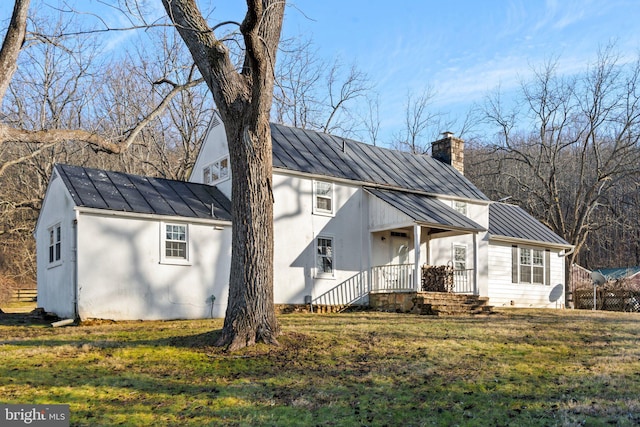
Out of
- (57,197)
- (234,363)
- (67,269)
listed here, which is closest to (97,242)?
(67,269)

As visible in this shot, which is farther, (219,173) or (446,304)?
(219,173)

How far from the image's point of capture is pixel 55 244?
52.7ft

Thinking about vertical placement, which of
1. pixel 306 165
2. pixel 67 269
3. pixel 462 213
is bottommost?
pixel 67 269

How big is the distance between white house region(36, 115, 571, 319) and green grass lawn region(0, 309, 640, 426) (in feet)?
8.75

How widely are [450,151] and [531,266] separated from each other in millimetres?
5706

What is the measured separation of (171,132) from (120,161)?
357 centimetres

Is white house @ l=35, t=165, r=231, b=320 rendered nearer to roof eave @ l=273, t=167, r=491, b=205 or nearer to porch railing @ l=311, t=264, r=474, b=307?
roof eave @ l=273, t=167, r=491, b=205

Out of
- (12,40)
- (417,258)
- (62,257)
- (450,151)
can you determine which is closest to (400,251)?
(417,258)

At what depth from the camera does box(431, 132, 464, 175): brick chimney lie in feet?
81.3

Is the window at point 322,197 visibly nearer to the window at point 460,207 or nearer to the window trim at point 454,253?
the window trim at point 454,253

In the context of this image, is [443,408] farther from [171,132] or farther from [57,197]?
[171,132]

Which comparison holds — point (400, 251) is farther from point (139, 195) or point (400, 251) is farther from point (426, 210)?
point (139, 195)

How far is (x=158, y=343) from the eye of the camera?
10.5 m

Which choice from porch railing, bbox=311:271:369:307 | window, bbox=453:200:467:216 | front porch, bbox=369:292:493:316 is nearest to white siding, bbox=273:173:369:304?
porch railing, bbox=311:271:369:307
